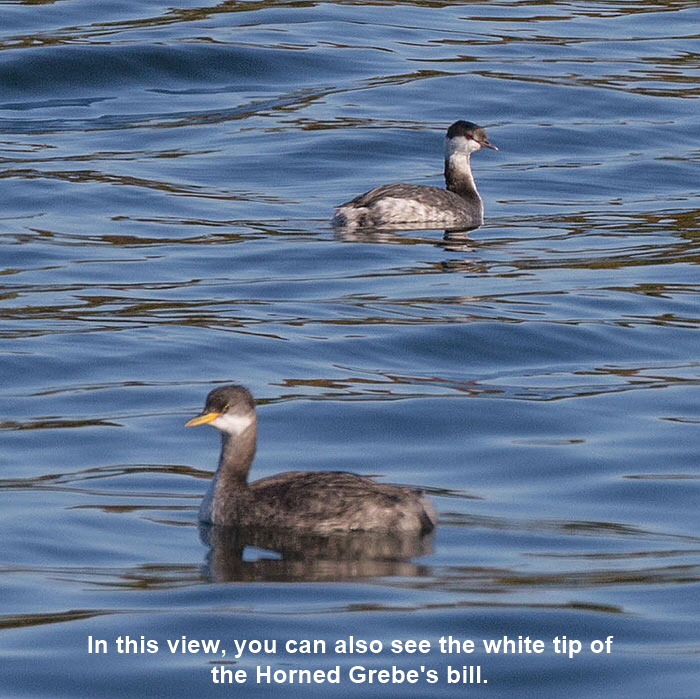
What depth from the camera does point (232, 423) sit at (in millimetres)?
10789

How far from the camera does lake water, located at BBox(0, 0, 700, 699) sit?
28.9 feet

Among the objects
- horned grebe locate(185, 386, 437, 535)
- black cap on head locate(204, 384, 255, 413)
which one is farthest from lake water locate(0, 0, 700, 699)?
black cap on head locate(204, 384, 255, 413)

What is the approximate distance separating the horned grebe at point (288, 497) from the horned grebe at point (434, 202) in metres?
10.1

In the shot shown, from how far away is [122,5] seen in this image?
1411 inches

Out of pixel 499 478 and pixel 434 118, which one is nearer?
pixel 499 478

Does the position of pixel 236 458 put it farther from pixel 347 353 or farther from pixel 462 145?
pixel 462 145

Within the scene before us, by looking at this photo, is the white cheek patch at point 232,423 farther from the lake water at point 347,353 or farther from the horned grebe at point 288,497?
the lake water at point 347,353

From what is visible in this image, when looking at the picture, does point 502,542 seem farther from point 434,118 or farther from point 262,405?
point 434,118

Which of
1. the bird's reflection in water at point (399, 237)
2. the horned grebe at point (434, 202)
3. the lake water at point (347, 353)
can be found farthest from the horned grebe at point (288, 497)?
the horned grebe at point (434, 202)

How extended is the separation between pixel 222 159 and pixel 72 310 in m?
9.35

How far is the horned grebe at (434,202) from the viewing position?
68.4 ft

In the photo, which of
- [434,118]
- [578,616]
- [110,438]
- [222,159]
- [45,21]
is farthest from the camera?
[45,21]

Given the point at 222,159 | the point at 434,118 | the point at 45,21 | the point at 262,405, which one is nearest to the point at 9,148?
the point at 222,159

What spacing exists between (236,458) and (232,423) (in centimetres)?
20
